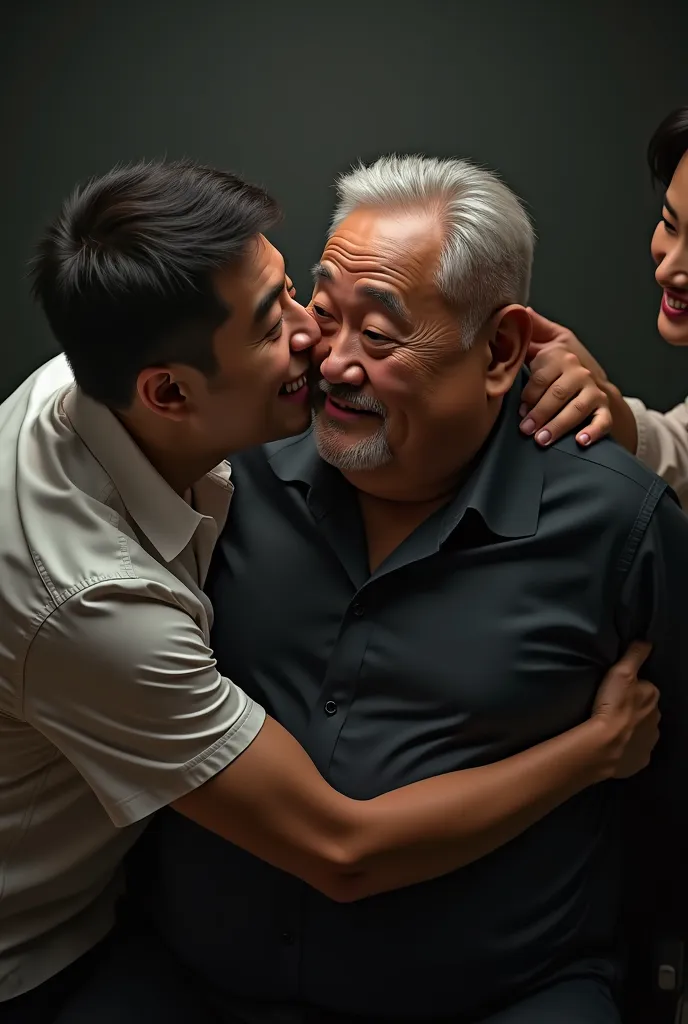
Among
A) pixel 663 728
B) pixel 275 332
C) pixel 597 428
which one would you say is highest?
pixel 275 332

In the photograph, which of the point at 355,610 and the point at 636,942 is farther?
the point at 636,942

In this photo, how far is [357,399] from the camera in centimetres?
178

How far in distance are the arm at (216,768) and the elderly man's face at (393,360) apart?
1.29ft

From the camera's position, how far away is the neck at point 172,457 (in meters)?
1.73

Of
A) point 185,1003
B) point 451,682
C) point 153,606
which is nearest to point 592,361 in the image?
point 451,682

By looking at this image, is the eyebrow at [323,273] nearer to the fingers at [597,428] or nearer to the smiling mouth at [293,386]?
the smiling mouth at [293,386]

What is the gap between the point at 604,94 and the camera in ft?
7.84

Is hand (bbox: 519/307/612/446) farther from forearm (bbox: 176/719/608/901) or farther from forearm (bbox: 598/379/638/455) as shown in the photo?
forearm (bbox: 176/719/608/901)

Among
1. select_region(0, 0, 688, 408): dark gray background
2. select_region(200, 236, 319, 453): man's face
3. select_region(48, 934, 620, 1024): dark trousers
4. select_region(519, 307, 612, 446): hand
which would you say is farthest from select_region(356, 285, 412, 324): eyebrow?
select_region(48, 934, 620, 1024): dark trousers

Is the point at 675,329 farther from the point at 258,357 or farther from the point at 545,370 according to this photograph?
the point at 258,357

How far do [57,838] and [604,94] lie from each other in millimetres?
1672

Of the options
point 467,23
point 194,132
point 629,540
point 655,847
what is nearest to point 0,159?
point 194,132

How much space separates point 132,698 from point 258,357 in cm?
49

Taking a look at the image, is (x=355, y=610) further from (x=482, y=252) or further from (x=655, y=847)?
(x=655, y=847)
